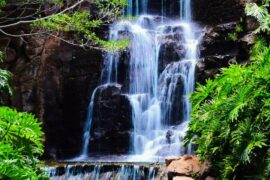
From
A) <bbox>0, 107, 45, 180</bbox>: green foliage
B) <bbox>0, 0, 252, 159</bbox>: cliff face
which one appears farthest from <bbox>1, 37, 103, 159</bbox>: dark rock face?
<bbox>0, 107, 45, 180</bbox>: green foliage

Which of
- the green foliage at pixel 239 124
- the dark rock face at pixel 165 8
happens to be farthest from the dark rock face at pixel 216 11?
the green foliage at pixel 239 124

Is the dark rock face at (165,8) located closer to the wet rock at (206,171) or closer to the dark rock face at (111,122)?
the dark rock face at (111,122)

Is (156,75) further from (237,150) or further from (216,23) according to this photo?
(237,150)

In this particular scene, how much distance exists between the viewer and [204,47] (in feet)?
52.0

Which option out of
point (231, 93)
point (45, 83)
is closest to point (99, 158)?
point (45, 83)

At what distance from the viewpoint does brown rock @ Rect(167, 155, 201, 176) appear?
6.43 meters

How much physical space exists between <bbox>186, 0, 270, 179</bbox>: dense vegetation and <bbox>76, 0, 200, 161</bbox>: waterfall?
23.1 feet

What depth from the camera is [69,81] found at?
17562 millimetres

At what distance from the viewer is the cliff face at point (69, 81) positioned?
627 inches

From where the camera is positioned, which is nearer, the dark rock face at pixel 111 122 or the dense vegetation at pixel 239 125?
the dense vegetation at pixel 239 125

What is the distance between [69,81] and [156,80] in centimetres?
398

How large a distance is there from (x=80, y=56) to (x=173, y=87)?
186 inches

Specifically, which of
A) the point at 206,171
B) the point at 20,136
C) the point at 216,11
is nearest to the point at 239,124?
the point at 206,171

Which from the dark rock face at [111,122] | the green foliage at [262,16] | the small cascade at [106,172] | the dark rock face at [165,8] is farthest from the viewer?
the dark rock face at [165,8]
